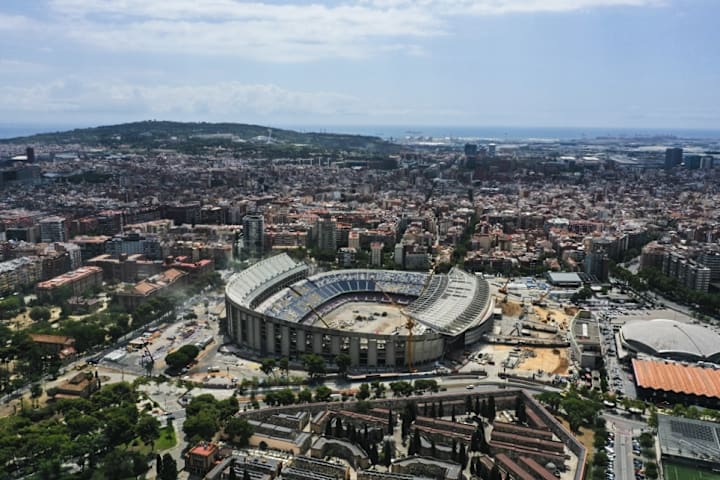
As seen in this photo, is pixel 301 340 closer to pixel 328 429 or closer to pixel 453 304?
pixel 328 429

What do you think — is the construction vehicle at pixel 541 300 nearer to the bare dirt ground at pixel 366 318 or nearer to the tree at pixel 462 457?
the bare dirt ground at pixel 366 318

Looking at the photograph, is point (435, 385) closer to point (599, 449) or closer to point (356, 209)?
point (599, 449)

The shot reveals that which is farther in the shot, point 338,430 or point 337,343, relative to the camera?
point 337,343

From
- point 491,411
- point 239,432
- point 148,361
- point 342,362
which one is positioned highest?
point 239,432

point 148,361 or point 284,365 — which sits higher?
point 284,365

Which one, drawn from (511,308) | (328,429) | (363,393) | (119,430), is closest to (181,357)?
(119,430)

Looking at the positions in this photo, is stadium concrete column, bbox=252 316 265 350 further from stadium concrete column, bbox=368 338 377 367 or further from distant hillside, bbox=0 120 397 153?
distant hillside, bbox=0 120 397 153

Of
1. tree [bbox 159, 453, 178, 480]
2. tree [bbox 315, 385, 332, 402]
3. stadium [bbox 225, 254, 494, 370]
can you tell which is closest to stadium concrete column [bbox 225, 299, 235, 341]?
stadium [bbox 225, 254, 494, 370]
